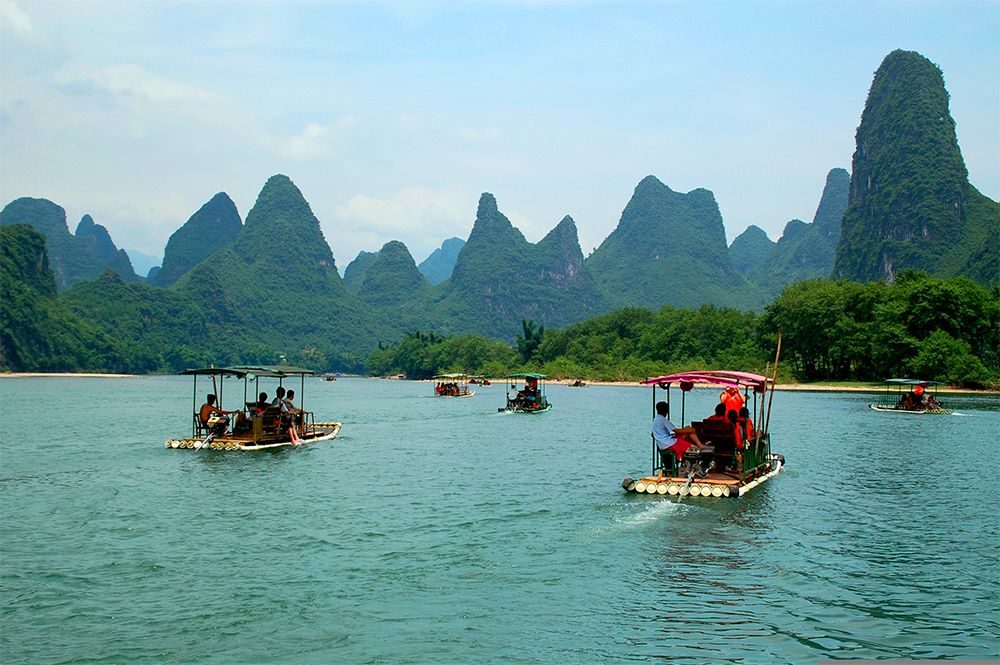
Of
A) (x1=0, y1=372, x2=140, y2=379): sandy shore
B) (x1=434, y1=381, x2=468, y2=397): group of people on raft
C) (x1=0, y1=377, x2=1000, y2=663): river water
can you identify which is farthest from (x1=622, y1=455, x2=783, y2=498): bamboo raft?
(x1=0, y1=372, x2=140, y2=379): sandy shore

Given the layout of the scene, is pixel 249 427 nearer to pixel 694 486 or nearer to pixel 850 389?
pixel 694 486

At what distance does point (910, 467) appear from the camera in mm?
24328

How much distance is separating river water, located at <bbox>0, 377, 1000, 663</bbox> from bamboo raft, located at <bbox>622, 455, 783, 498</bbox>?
0.95ft

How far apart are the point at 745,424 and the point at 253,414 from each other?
616 inches

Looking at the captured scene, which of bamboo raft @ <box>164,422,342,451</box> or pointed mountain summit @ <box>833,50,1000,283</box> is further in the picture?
pointed mountain summit @ <box>833,50,1000,283</box>

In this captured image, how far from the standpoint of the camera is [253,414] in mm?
27438

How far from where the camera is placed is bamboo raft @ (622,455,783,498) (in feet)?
56.0

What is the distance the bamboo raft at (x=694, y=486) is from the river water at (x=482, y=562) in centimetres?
29

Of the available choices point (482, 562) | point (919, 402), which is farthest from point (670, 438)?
point (919, 402)

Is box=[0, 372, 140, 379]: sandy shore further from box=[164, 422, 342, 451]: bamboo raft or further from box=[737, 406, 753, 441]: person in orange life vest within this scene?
box=[737, 406, 753, 441]: person in orange life vest

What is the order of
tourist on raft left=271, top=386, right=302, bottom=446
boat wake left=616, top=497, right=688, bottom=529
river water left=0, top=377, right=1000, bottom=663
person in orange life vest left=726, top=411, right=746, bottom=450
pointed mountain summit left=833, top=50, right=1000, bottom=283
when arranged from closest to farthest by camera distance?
river water left=0, top=377, right=1000, bottom=663 < boat wake left=616, top=497, right=688, bottom=529 < person in orange life vest left=726, top=411, right=746, bottom=450 < tourist on raft left=271, top=386, right=302, bottom=446 < pointed mountain summit left=833, top=50, right=1000, bottom=283

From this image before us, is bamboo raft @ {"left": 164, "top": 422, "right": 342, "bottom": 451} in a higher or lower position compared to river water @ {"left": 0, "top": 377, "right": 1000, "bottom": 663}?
higher

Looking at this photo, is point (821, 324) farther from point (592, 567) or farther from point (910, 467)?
point (592, 567)

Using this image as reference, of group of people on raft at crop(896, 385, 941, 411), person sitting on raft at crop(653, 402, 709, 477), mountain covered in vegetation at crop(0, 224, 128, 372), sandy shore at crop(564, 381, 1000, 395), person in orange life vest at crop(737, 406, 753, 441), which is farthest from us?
mountain covered in vegetation at crop(0, 224, 128, 372)
